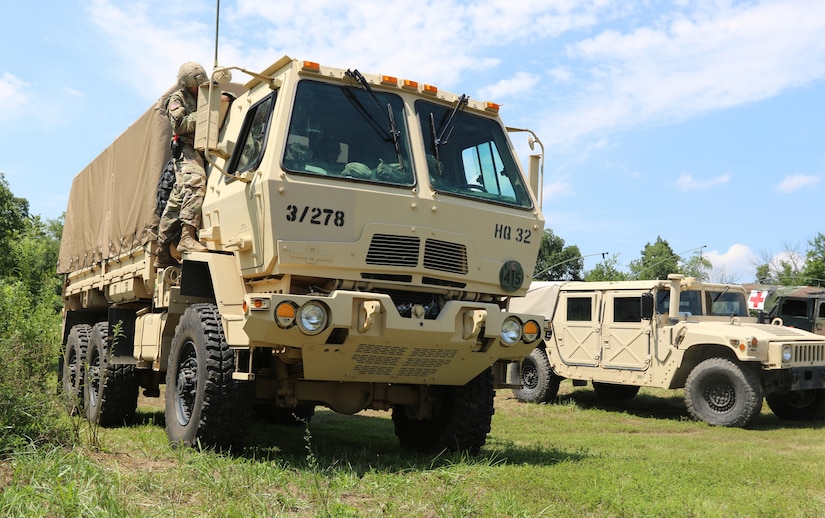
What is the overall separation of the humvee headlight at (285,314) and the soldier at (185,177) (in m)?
1.68

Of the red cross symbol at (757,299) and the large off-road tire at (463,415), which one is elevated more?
the red cross symbol at (757,299)

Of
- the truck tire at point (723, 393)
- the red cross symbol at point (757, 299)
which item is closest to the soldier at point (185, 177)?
the truck tire at point (723, 393)

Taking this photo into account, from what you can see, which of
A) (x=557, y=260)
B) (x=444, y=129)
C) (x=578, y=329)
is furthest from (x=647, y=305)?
(x=557, y=260)

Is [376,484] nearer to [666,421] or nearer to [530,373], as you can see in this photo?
[666,421]

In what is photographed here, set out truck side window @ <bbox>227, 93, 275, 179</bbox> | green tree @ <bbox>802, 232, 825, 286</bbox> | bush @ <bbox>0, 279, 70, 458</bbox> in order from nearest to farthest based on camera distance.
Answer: bush @ <bbox>0, 279, 70, 458</bbox> → truck side window @ <bbox>227, 93, 275, 179</bbox> → green tree @ <bbox>802, 232, 825, 286</bbox>

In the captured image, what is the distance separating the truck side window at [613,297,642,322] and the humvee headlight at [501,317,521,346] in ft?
23.4

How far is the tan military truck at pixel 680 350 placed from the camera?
11.6 meters

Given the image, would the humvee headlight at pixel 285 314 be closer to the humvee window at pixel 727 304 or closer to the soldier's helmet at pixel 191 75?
the soldier's helmet at pixel 191 75

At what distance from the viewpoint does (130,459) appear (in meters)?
6.09

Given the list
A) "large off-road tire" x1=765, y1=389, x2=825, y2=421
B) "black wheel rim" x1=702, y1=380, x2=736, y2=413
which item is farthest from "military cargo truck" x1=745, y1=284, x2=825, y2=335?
"black wheel rim" x1=702, y1=380, x2=736, y2=413

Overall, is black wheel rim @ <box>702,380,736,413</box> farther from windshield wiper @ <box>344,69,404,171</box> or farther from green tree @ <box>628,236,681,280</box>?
green tree @ <box>628,236,681,280</box>

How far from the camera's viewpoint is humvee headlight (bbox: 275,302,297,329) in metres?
5.49

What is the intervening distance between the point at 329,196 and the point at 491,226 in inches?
50.9

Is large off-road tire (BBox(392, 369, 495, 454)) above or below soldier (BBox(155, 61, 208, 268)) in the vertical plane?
below
